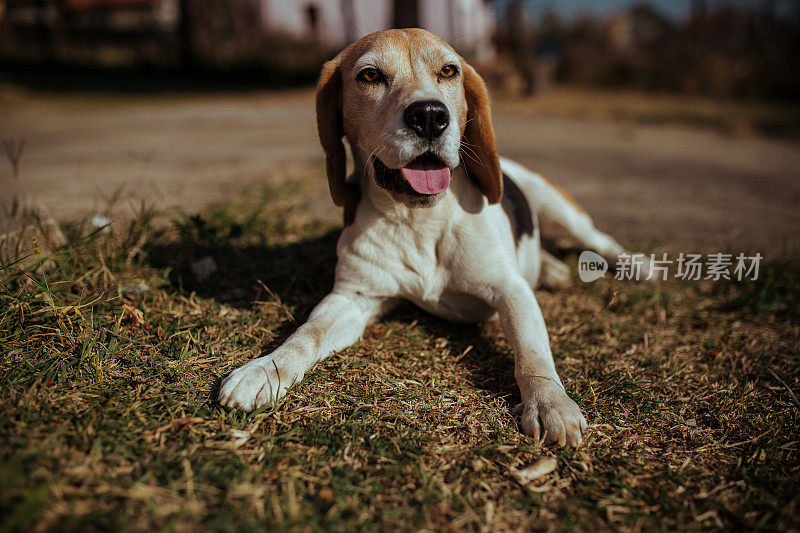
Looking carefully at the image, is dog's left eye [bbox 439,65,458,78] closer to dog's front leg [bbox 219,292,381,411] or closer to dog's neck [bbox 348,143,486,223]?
dog's neck [bbox 348,143,486,223]

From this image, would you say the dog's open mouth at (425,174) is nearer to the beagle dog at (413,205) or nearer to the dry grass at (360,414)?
the beagle dog at (413,205)

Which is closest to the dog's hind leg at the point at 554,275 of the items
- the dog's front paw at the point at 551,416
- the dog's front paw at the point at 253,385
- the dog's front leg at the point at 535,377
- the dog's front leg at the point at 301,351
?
the dog's front leg at the point at 535,377

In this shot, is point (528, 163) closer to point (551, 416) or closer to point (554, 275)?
point (554, 275)

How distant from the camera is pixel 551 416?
87.8 inches

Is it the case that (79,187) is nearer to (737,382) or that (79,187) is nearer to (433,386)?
(433,386)

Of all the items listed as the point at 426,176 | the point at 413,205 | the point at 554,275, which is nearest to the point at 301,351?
the point at 413,205

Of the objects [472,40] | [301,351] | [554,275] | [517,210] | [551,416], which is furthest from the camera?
[472,40]

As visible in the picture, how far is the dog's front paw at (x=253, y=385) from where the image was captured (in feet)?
7.40

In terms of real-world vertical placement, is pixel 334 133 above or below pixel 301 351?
Answer: above

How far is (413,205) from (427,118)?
1.41 ft

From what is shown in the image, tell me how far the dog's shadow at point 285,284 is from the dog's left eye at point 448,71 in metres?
1.31

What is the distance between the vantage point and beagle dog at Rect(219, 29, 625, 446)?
2549 mm

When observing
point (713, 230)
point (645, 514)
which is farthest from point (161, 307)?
point (713, 230)

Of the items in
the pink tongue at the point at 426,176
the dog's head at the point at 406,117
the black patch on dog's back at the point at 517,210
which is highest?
the dog's head at the point at 406,117
